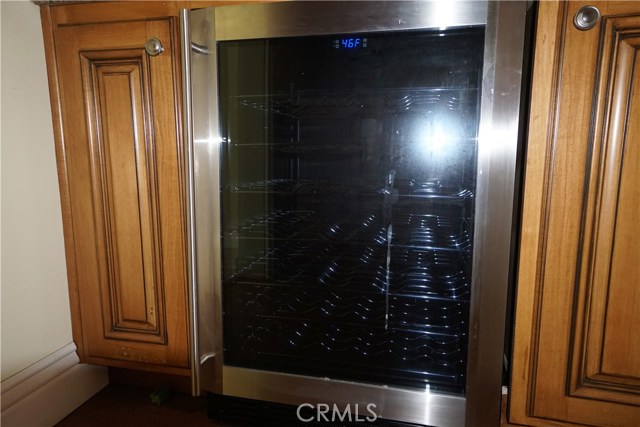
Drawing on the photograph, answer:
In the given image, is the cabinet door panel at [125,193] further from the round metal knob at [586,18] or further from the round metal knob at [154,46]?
the round metal knob at [586,18]

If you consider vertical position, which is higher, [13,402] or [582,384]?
[582,384]

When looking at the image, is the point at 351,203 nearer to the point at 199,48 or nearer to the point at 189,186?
the point at 189,186

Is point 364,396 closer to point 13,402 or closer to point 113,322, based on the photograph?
point 113,322

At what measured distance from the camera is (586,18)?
706 mm

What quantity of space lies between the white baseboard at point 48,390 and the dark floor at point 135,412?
40 millimetres

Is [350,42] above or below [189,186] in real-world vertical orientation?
above

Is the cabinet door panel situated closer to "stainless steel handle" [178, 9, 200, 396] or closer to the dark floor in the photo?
"stainless steel handle" [178, 9, 200, 396]

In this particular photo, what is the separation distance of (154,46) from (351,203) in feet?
2.16

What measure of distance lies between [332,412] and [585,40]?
1.04m

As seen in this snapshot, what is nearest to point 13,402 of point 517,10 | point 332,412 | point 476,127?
point 332,412

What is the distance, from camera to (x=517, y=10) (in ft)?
2.29

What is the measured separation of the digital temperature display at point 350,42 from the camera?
814mm

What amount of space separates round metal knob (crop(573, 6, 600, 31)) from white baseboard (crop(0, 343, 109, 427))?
156cm

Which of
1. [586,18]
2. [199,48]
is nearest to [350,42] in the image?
[199,48]
